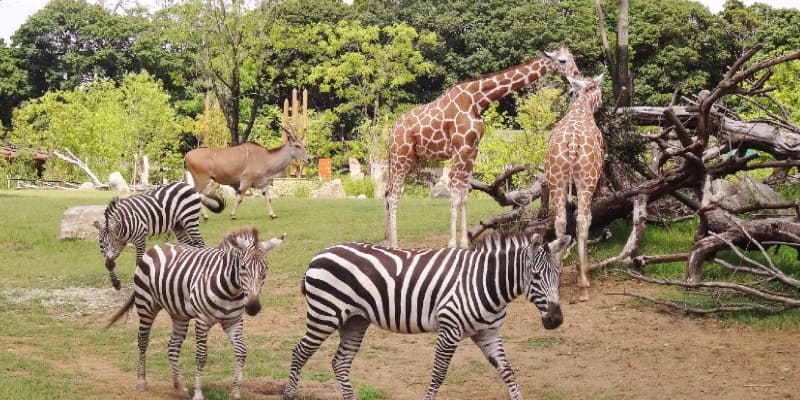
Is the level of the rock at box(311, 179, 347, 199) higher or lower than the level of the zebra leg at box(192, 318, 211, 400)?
higher

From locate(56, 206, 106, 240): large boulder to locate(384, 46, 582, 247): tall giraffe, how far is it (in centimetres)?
752

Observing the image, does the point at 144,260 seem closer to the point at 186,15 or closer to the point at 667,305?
the point at 667,305

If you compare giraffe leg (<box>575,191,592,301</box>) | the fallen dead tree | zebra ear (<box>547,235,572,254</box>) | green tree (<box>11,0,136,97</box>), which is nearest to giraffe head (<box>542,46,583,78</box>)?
the fallen dead tree

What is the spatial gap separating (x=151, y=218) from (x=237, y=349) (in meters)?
5.65

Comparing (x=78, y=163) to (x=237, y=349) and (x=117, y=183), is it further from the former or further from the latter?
(x=237, y=349)

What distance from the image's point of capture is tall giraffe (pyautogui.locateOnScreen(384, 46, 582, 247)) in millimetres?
13188

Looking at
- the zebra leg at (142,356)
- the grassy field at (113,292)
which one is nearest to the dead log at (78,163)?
the grassy field at (113,292)

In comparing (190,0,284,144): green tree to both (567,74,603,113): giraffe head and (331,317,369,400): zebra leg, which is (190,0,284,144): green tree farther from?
(331,317,369,400): zebra leg

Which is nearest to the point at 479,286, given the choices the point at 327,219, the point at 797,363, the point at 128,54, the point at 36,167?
the point at 797,363

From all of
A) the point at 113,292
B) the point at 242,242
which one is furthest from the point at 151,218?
the point at 242,242

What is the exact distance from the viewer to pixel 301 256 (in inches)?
643

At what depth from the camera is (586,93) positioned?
1286 cm

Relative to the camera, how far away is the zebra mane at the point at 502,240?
24.9 feet

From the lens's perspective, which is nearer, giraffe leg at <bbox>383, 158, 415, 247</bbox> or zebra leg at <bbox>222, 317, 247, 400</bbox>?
zebra leg at <bbox>222, 317, 247, 400</bbox>
